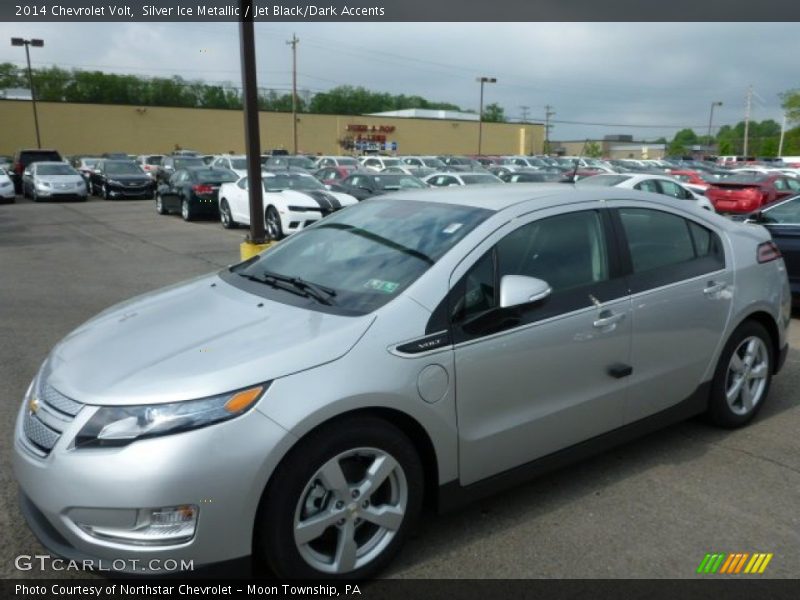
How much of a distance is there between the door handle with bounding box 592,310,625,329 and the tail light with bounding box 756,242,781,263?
5.07ft

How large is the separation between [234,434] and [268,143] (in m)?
64.6

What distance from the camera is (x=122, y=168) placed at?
2709 centimetres

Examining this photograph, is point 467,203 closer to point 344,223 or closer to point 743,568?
point 344,223

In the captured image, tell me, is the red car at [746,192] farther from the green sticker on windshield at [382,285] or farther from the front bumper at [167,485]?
the front bumper at [167,485]

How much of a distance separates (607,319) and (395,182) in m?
14.8

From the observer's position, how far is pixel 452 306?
301 centimetres

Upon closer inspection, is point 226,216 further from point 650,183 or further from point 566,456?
point 566,456

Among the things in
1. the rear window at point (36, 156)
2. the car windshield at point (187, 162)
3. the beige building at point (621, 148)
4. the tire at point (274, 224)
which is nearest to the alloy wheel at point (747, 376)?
the tire at point (274, 224)

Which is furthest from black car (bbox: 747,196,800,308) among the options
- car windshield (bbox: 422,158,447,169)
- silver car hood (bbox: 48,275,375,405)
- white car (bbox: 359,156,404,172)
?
car windshield (bbox: 422,158,447,169)

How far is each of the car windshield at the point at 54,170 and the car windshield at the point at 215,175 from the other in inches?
376

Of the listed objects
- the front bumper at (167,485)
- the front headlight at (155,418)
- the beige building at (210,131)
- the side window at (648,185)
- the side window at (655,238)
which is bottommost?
the front bumper at (167,485)

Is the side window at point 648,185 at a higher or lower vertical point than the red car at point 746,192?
higher

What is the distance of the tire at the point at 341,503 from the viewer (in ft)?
8.31

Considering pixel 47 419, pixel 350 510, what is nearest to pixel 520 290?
pixel 350 510
